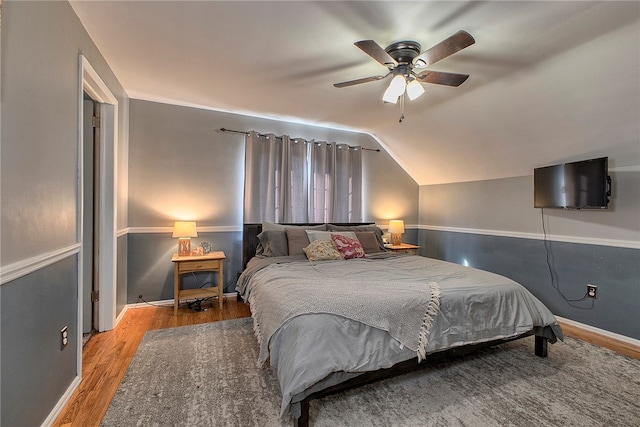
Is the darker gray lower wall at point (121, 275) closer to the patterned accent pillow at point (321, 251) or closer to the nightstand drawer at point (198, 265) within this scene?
the nightstand drawer at point (198, 265)

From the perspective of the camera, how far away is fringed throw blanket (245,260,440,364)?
1716 millimetres

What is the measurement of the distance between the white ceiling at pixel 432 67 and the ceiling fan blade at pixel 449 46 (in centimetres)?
23

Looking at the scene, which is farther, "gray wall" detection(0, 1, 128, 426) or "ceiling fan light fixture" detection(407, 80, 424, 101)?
"ceiling fan light fixture" detection(407, 80, 424, 101)

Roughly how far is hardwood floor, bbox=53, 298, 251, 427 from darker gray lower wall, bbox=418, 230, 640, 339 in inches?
136

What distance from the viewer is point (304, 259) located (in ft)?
10.2

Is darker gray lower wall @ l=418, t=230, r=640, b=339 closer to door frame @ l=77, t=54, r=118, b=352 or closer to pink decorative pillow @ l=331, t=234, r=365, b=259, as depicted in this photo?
pink decorative pillow @ l=331, t=234, r=365, b=259

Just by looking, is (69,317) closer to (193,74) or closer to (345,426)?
(345,426)

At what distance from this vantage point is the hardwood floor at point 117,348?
171 cm

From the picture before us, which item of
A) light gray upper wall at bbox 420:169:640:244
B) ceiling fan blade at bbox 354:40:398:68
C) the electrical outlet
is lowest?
the electrical outlet

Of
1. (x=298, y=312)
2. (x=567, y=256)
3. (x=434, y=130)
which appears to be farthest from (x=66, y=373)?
(x=567, y=256)

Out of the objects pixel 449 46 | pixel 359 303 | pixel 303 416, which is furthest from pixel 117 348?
pixel 449 46

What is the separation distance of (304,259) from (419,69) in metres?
2.17

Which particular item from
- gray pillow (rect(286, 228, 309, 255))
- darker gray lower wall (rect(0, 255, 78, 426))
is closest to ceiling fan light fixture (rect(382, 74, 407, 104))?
gray pillow (rect(286, 228, 309, 255))

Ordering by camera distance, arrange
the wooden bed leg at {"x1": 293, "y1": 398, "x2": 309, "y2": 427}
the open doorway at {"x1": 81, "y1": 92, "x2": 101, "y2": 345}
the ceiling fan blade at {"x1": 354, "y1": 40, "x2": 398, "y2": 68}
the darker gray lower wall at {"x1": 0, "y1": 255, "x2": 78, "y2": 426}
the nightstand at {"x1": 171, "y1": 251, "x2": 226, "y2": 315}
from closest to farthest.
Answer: the darker gray lower wall at {"x1": 0, "y1": 255, "x2": 78, "y2": 426} < the wooden bed leg at {"x1": 293, "y1": 398, "x2": 309, "y2": 427} < the ceiling fan blade at {"x1": 354, "y1": 40, "x2": 398, "y2": 68} < the open doorway at {"x1": 81, "y1": 92, "x2": 101, "y2": 345} < the nightstand at {"x1": 171, "y1": 251, "x2": 226, "y2": 315}
